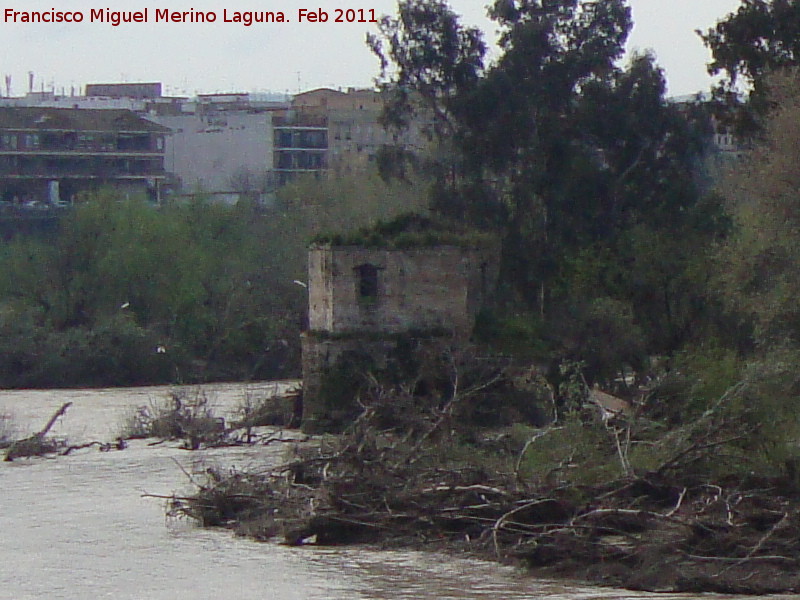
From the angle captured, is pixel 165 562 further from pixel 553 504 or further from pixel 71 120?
pixel 71 120

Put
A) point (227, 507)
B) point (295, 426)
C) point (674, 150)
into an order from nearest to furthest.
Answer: point (227, 507) < point (295, 426) < point (674, 150)

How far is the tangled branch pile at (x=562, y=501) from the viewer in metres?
17.3

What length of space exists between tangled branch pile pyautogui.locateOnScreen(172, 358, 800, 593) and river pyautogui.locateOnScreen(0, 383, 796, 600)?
0.37m

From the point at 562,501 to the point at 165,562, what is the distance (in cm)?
478

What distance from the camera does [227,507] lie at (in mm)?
22297

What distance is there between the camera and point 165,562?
2023 cm

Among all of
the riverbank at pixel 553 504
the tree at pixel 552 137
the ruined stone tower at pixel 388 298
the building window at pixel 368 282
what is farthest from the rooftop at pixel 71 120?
the riverbank at pixel 553 504

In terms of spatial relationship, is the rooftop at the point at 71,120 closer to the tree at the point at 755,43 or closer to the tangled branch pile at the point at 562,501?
the tree at the point at 755,43

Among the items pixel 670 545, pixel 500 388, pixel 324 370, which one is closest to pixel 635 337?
pixel 500 388

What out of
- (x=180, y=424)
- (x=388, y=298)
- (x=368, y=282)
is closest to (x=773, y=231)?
(x=388, y=298)

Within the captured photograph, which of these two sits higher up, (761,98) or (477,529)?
(761,98)

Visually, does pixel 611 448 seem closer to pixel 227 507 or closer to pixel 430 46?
pixel 227 507

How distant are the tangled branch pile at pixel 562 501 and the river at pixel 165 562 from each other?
14.5 inches

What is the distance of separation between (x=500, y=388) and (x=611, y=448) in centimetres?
1410
